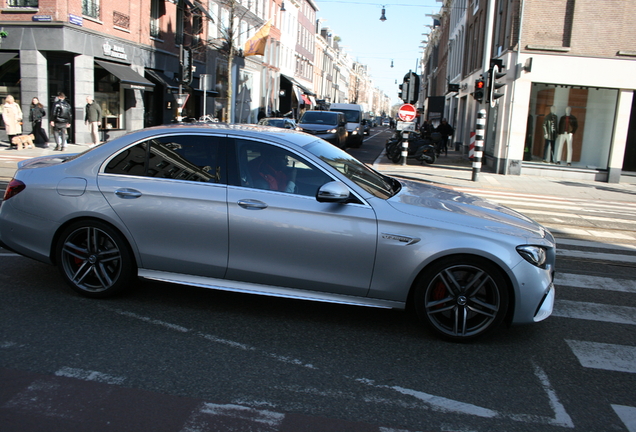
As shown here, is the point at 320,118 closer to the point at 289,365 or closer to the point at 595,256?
the point at 595,256

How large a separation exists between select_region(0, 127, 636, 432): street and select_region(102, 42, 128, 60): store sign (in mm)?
19927

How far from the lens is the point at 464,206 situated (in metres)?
4.85

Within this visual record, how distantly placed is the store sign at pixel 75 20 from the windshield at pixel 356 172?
19062 millimetres

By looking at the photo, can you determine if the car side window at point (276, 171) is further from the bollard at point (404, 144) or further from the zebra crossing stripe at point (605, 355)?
the bollard at point (404, 144)

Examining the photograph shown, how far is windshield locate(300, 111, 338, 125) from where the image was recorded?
2464cm

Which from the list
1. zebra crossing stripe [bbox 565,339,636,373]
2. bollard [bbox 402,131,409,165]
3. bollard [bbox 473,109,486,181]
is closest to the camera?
zebra crossing stripe [bbox 565,339,636,373]

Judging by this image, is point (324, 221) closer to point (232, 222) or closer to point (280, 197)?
point (280, 197)

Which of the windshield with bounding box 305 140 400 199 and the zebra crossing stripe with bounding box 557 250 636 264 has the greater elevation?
the windshield with bounding box 305 140 400 199

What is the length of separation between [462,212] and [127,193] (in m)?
2.76

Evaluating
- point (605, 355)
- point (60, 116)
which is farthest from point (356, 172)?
point (60, 116)

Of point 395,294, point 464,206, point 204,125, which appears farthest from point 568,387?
point 204,125

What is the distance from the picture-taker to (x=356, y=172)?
5.05 m

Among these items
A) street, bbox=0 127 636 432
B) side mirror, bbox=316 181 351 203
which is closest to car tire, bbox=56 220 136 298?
street, bbox=0 127 636 432

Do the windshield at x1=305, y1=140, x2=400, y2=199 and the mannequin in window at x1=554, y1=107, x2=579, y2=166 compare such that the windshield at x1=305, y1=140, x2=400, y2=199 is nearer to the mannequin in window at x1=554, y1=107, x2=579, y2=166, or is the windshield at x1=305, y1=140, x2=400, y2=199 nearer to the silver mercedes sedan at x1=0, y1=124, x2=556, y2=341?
the silver mercedes sedan at x1=0, y1=124, x2=556, y2=341
